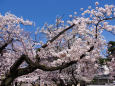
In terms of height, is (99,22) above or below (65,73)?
above

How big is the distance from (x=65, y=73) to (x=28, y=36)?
429cm

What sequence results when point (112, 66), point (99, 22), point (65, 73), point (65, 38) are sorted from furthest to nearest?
1. point (112, 66)
2. point (65, 73)
3. point (65, 38)
4. point (99, 22)

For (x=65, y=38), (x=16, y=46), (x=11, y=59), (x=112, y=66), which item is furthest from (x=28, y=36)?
(x=112, y=66)

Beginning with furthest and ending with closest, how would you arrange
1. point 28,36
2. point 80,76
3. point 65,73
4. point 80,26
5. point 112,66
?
point 112,66 → point 80,76 → point 65,73 → point 28,36 → point 80,26

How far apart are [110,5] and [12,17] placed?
463cm

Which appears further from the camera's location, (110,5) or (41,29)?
(41,29)

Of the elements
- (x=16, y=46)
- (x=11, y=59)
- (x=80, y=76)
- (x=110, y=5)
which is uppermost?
(x=110, y=5)

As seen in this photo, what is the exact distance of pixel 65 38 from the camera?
12.7 metres

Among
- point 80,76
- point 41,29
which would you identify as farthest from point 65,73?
point 41,29

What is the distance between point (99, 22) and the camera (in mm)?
7344

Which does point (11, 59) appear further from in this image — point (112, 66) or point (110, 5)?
point (112, 66)

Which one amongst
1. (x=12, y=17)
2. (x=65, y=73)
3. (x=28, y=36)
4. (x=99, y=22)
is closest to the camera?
(x=99, y=22)

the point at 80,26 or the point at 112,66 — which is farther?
the point at 112,66

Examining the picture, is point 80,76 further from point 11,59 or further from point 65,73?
point 11,59
